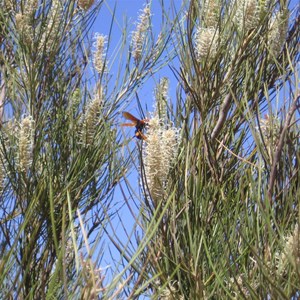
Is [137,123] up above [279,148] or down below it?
above

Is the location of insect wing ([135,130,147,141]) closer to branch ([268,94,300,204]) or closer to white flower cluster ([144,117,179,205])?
white flower cluster ([144,117,179,205])

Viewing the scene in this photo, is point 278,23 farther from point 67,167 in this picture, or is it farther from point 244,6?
point 67,167

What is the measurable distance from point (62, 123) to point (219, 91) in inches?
14.9

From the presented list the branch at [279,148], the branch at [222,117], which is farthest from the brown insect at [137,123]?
the branch at [279,148]

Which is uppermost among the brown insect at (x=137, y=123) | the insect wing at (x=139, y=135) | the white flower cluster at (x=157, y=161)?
the brown insect at (x=137, y=123)

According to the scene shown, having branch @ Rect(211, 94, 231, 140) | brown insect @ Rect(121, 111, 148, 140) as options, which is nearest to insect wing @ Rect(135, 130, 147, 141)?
brown insect @ Rect(121, 111, 148, 140)

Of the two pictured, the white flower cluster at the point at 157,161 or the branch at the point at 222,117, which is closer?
the white flower cluster at the point at 157,161

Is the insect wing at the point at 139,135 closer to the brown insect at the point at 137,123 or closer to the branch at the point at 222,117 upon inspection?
the brown insect at the point at 137,123

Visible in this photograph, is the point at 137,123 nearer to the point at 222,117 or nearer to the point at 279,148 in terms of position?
the point at 222,117

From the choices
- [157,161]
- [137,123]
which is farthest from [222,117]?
[157,161]

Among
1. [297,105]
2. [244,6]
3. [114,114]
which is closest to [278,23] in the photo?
[244,6]

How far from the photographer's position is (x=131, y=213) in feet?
2.64

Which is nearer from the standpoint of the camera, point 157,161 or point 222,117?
point 157,161

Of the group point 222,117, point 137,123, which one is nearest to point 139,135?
point 137,123
